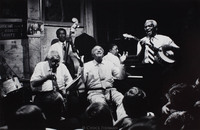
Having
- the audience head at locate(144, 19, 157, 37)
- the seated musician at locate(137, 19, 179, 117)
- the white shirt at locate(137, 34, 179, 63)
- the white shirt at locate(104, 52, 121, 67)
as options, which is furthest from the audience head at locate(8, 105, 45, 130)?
the white shirt at locate(104, 52, 121, 67)

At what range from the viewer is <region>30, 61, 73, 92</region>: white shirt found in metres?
4.69

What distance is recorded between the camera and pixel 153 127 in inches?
114

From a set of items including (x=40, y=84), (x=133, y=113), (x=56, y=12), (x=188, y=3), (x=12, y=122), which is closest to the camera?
(x=12, y=122)

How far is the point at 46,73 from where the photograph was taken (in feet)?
15.6

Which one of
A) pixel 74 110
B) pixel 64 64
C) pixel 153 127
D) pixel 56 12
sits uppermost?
→ pixel 56 12

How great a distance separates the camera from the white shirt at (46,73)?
469cm

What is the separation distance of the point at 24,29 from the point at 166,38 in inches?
119

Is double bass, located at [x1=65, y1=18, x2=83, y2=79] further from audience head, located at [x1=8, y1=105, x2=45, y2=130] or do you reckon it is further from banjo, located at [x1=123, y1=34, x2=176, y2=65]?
audience head, located at [x1=8, y1=105, x2=45, y2=130]

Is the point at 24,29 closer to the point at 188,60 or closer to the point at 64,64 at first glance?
the point at 64,64

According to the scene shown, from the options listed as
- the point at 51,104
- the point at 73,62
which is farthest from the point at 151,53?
the point at 51,104

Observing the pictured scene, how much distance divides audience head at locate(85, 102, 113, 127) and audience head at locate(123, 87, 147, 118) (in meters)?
0.61

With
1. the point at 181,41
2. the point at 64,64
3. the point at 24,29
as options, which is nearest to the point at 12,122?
the point at 64,64

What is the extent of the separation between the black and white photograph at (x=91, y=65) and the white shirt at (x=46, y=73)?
0.02 m

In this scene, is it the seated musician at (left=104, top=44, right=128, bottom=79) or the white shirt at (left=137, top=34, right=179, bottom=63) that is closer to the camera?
the white shirt at (left=137, top=34, right=179, bottom=63)
